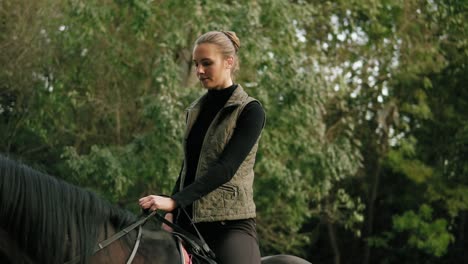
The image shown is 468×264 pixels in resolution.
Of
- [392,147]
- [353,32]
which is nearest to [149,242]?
[353,32]

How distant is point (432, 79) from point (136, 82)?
36.3 ft

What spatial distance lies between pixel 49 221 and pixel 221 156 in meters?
0.93

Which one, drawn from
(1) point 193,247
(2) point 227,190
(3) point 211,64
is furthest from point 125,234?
(3) point 211,64

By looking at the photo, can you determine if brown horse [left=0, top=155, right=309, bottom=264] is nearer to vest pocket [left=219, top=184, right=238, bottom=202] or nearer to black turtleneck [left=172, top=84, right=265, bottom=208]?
black turtleneck [left=172, top=84, right=265, bottom=208]

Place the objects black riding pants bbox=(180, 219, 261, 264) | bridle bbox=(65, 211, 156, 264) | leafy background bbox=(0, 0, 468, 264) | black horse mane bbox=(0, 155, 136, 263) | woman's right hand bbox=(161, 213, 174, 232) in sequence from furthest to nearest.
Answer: leafy background bbox=(0, 0, 468, 264)
woman's right hand bbox=(161, 213, 174, 232)
black riding pants bbox=(180, 219, 261, 264)
bridle bbox=(65, 211, 156, 264)
black horse mane bbox=(0, 155, 136, 263)

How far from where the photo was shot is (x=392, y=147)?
2362 cm


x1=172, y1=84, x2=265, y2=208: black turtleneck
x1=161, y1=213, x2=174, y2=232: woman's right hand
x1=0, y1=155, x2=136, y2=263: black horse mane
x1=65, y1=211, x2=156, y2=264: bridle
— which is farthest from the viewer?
x1=161, y1=213, x2=174, y2=232: woman's right hand

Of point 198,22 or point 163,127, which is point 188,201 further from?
point 198,22

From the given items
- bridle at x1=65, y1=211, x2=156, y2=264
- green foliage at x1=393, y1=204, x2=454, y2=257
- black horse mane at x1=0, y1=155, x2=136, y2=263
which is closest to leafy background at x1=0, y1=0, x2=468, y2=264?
green foliage at x1=393, y1=204, x2=454, y2=257

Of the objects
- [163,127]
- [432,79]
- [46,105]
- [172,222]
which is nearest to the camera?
[172,222]

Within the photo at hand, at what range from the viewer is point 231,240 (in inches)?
170

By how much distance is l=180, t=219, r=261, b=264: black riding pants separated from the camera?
4316mm

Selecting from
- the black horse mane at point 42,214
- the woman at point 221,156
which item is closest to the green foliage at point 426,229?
the woman at point 221,156

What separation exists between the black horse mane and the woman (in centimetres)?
53
